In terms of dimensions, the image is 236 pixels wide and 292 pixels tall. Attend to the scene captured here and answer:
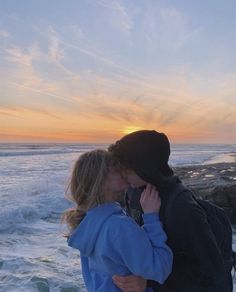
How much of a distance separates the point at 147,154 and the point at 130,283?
0.70 m

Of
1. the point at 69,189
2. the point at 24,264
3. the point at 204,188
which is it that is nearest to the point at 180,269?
the point at 69,189

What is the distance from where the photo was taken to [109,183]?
2420 mm

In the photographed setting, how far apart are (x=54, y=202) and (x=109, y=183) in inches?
439

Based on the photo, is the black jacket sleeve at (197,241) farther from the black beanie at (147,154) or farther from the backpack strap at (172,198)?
the black beanie at (147,154)

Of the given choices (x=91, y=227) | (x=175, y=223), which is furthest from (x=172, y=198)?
(x=91, y=227)

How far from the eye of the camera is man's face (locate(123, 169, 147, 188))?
7.70ft

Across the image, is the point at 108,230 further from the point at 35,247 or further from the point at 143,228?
the point at 35,247

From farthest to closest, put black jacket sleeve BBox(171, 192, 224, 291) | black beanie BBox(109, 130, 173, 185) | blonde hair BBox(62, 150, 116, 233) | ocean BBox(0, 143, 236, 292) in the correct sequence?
ocean BBox(0, 143, 236, 292) < blonde hair BBox(62, 150, 116, 233) < black beanie BBox(109, 130, 173, 185) < black jacket sleeve BBox(171, 192, 224, 291)

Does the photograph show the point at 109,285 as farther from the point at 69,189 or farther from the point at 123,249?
the point at 69,189

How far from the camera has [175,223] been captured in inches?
84.3

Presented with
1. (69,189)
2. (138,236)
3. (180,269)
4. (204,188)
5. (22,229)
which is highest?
(69,189)

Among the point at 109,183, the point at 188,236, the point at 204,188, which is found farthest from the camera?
the point at 204,188

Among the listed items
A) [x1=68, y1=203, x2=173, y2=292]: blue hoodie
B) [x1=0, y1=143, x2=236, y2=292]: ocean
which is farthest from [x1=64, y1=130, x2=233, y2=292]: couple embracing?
[x1=0, y1=143, x2=236, y2=292]: ocean

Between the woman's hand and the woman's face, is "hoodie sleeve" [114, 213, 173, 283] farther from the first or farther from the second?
the woman's face
